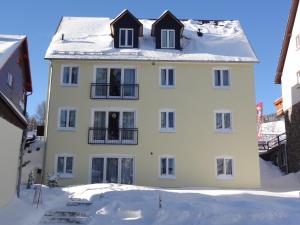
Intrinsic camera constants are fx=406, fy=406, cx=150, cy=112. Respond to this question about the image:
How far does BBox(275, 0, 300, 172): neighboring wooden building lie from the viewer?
91.4ft

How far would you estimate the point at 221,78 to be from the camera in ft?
87.5

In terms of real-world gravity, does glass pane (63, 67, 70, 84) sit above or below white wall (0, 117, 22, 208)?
above

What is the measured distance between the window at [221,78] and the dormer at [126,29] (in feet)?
18.8

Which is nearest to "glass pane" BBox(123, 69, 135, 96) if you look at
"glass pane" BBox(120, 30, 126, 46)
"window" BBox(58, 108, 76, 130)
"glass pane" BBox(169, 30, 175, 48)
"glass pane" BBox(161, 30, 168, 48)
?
"glass pane" BBox(120, 30, 126, 46)

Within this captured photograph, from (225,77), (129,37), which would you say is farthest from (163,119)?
A: (129,37)

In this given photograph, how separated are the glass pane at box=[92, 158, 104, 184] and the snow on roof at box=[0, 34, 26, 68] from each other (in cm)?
806

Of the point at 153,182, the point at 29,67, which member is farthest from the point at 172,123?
the point at 29,67

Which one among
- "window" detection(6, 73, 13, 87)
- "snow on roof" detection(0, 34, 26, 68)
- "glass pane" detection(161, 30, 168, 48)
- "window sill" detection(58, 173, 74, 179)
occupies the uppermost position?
"glass pane" detection(161, 30, 168, 48)

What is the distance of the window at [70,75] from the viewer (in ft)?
86.6

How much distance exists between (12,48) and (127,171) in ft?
33.1

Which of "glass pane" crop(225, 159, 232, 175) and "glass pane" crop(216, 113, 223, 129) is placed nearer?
"glass pane" crop(225, 159, 232, 175)

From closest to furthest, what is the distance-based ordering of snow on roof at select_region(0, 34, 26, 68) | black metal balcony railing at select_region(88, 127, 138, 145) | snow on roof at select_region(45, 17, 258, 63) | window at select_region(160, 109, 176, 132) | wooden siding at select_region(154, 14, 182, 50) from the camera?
snow on roof at select_region(0, 34, 26, 68) < black metal balcony railing at select_region(88, 127, 138, 145) < window at select_region(160, 109, 176, 132) < snow on roof at select_region(45, 17, 258, 63) < wooden siding at select_region(154, 14, 182, 50)

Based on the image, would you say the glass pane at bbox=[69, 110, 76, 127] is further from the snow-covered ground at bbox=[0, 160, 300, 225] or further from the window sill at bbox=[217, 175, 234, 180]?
the snow-covered ground at bbox=[0, 160, 300, 225]

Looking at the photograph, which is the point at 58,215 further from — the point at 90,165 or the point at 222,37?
the point at 222,37
